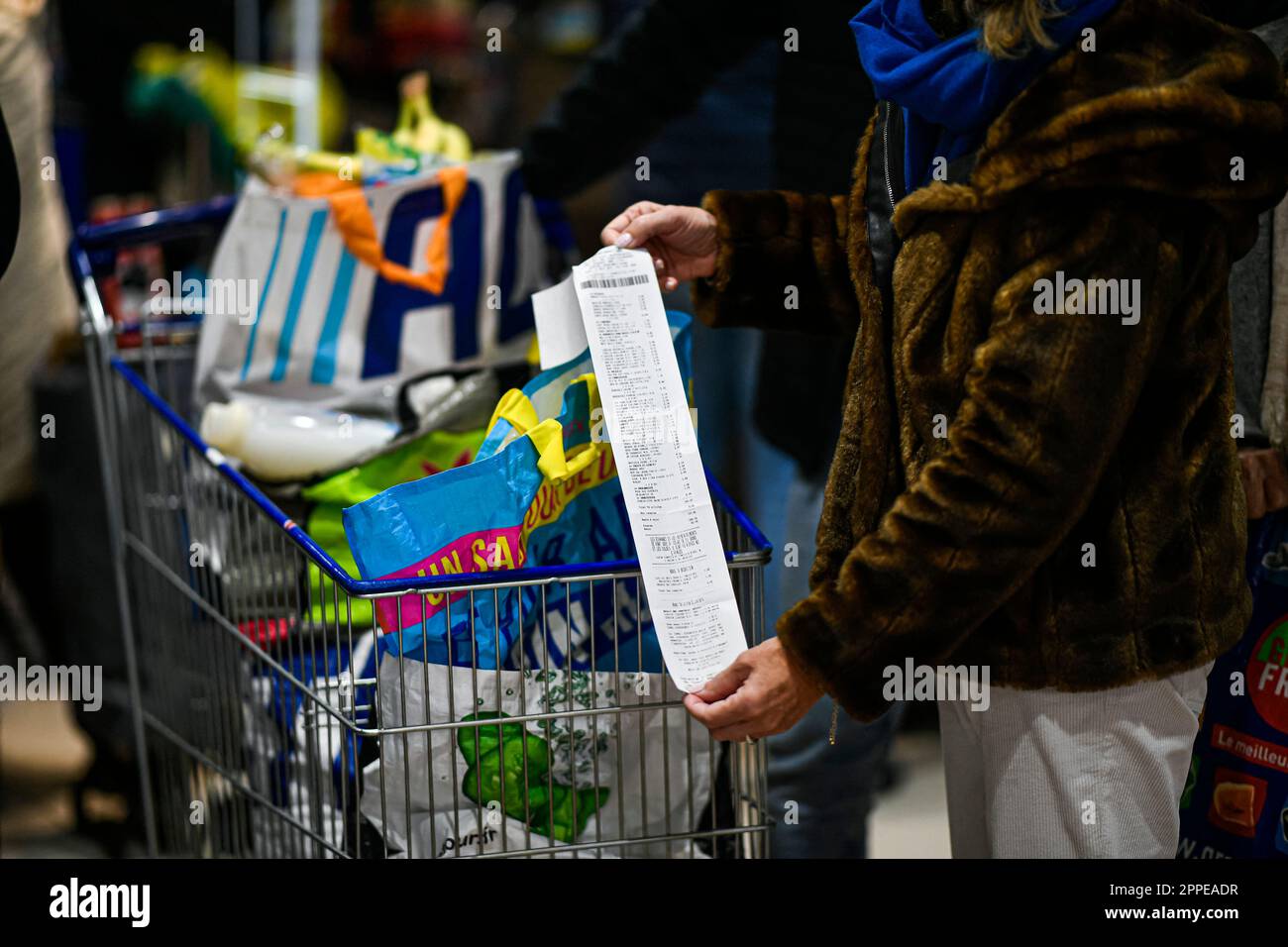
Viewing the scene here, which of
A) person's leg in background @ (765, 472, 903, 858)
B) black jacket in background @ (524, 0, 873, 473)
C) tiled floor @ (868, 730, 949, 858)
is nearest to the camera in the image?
black jacket in background @ (524, 0, 873, 473)

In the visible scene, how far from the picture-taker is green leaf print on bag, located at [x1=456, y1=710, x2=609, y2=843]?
4.41ft

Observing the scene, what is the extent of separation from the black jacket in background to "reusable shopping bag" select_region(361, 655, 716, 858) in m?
0.60

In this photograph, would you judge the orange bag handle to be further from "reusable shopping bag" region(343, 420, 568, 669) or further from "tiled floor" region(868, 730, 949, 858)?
"tiled floor" region(868, 730, 949, 858)

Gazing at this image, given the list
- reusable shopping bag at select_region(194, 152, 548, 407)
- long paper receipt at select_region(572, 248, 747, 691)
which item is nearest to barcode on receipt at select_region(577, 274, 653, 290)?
long paper receipt at select_region(572, 248, 747, 691)

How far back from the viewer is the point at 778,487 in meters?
1.90

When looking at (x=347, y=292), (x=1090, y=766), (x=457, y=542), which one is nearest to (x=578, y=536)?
(x=457, y=542)

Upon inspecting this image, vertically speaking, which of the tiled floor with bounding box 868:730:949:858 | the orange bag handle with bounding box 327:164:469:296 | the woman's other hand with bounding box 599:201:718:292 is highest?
the orange bag handle with bounding box 327:164:469:296

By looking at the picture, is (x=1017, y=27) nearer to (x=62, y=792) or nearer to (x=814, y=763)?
(x=814, y=763)

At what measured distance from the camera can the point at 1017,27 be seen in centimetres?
103

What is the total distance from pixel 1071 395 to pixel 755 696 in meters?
0.36
